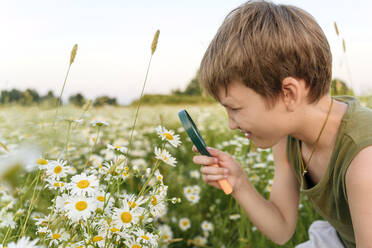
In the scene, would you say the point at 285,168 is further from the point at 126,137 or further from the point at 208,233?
the point at 126,137

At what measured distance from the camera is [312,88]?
1.16m

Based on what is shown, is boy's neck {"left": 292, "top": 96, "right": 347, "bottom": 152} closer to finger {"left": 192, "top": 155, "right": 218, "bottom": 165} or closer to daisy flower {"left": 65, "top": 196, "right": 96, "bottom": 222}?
finger {"left": 192, "top": 155, "right": 218, "bottom": 165}

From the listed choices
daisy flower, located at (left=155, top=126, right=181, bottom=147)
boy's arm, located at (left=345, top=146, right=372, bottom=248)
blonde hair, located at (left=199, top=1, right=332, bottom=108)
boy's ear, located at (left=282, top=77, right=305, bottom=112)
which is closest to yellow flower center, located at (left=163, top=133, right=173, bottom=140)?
daisy flower, located at (left=155, top=126, right=181, bottom=147)

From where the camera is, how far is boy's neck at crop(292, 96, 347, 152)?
1188mm

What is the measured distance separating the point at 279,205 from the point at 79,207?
3.06 ft

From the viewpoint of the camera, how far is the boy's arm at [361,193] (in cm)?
98

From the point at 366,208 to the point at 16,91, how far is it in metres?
2.15

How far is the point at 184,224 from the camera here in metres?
1.85

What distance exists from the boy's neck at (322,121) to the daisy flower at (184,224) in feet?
2.80

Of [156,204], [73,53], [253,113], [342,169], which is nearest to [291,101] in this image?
[253,113]

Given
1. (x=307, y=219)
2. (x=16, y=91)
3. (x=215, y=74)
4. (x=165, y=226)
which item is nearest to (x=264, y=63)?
(x=215, y=74)

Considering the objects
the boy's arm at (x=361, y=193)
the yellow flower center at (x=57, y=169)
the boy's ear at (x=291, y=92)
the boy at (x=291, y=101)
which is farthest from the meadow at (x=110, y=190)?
the boy's arm at (x=361, y=193)

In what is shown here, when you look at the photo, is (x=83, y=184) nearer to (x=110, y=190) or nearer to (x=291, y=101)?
(x=110, y=190)

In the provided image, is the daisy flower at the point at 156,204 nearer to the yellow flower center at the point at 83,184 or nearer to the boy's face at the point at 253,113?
the yellow flower center at the point at 83,184
